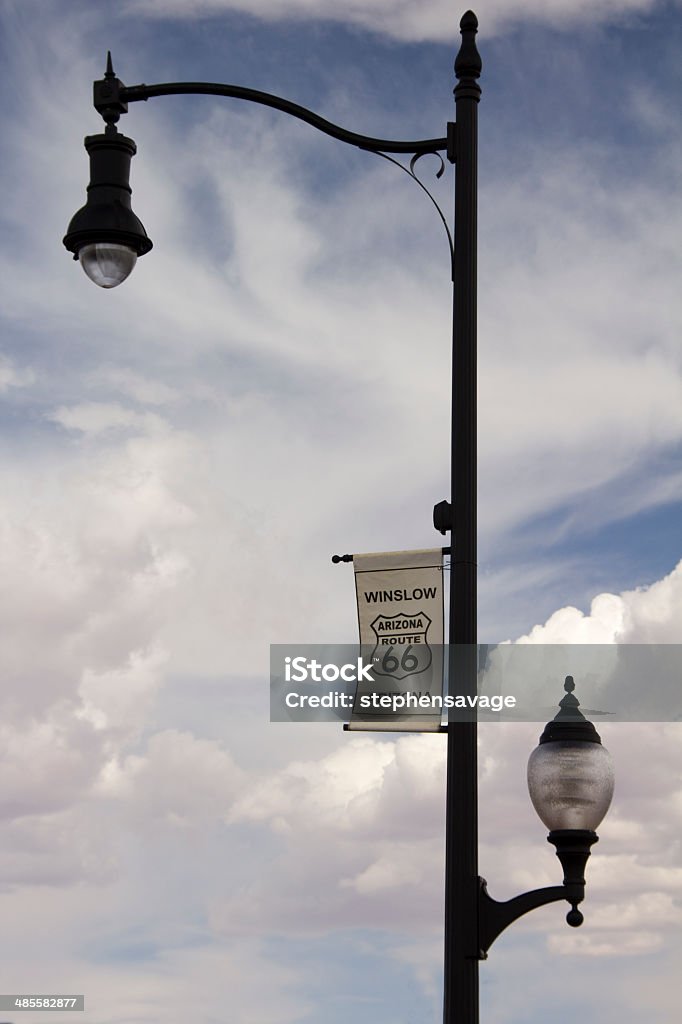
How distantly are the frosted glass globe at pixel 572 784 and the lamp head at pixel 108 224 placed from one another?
477 centimetres

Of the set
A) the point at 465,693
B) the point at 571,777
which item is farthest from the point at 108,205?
the point at 571,777

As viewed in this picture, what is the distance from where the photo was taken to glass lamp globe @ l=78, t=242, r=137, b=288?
35.6 ft

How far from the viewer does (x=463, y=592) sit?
9312mm

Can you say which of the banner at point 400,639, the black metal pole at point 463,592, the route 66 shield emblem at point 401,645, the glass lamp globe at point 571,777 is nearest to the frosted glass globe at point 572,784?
the glass lamp globe at point 571,777

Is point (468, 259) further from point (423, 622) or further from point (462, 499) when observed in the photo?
point (423, 622)

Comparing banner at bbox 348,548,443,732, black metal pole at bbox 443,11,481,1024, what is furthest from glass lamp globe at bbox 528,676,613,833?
banner at bbox 348,548,443,732

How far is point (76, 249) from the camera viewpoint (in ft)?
35.9

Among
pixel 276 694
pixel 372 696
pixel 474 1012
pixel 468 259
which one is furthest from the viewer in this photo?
pixel 276 694

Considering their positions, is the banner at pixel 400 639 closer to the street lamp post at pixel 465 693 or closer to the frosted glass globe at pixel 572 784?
the street lamp post at pixel 465 693

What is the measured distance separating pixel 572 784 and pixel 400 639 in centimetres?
143

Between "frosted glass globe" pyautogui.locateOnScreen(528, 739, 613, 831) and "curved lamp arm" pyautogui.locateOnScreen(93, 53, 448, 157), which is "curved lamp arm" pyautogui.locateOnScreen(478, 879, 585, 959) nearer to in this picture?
"frosted glass globe" pyautogui.locateOnScreen(528, 739, 613, 831)

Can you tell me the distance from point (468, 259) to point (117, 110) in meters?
3.17

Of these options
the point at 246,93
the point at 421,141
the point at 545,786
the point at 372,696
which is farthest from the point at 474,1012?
the point at 246,93

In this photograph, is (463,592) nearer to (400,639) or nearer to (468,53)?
(400,639)
